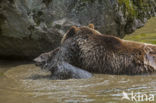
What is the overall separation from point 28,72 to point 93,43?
1.53 m

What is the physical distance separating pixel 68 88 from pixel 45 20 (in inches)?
106

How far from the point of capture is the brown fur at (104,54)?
19.7ft

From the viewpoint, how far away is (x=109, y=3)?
7.61 m

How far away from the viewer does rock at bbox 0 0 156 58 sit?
7.16 metres

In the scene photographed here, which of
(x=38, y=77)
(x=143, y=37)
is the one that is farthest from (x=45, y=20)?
(x=143, y=37)

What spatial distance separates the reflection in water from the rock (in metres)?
1.24

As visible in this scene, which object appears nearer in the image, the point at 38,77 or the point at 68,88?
the point at 68,88

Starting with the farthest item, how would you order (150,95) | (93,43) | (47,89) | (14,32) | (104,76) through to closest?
(14,32) → (93,43) → (104,76) → (47,89) → (150,95)

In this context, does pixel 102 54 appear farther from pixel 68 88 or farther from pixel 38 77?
pixel 68 88

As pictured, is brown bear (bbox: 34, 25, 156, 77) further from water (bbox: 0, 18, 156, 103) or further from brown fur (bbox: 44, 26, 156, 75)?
water (bbox: 0, 18, 156, 103)

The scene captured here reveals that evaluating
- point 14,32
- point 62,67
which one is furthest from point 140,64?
point 14,32

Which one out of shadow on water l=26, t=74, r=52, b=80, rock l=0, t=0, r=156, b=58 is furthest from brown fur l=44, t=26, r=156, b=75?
rock l=0, t=0, r=156, b=58

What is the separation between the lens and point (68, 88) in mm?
5047

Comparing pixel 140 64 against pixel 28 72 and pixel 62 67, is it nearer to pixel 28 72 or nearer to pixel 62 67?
pixel 62 67
